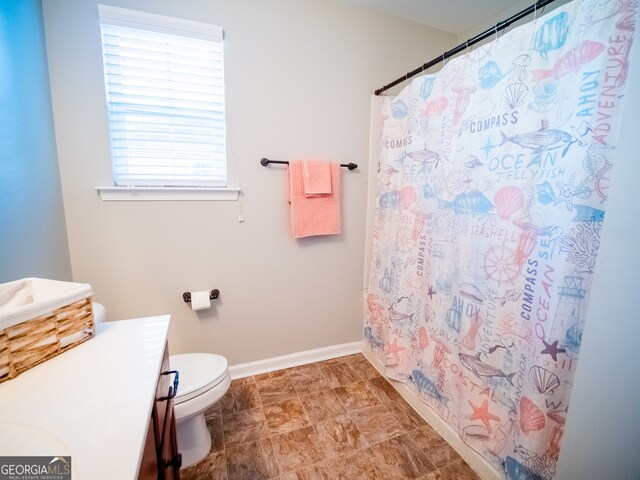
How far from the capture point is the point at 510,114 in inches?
41.6

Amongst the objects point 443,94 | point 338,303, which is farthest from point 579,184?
point 338,303

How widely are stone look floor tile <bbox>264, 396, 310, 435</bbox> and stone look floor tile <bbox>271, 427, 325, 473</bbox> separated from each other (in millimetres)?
36

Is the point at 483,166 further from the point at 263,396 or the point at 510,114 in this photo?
the point at 263,396

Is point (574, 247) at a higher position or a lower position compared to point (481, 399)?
higher

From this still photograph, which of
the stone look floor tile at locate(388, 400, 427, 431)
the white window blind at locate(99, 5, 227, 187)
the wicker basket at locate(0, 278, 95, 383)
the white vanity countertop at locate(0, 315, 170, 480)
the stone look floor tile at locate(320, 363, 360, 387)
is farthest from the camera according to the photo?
the stone look floor tile at locate(320, 363, 360, 387)

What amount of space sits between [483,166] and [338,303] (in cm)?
135

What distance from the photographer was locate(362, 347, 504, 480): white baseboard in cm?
121

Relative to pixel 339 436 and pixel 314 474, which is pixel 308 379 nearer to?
pixel 339 436

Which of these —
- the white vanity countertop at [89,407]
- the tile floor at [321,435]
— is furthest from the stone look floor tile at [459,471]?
the white vanity countertop at [89,407]

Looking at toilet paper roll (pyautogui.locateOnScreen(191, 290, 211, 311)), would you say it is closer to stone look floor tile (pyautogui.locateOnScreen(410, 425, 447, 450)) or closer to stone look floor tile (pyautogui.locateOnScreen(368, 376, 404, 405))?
stone look floor tile (pyautogui.locateOnScreen(368, 376, 404, 405))

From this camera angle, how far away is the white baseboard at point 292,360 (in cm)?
189

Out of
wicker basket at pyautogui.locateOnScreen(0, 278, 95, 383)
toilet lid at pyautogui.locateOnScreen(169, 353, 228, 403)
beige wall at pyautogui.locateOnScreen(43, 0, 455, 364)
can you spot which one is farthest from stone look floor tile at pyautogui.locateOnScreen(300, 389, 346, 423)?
wicker basket at pyautogui.locateOnScreen(0, 278, 95, 383)

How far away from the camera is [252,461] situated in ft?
4.27

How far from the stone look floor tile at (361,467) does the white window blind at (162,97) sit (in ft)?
5.46
